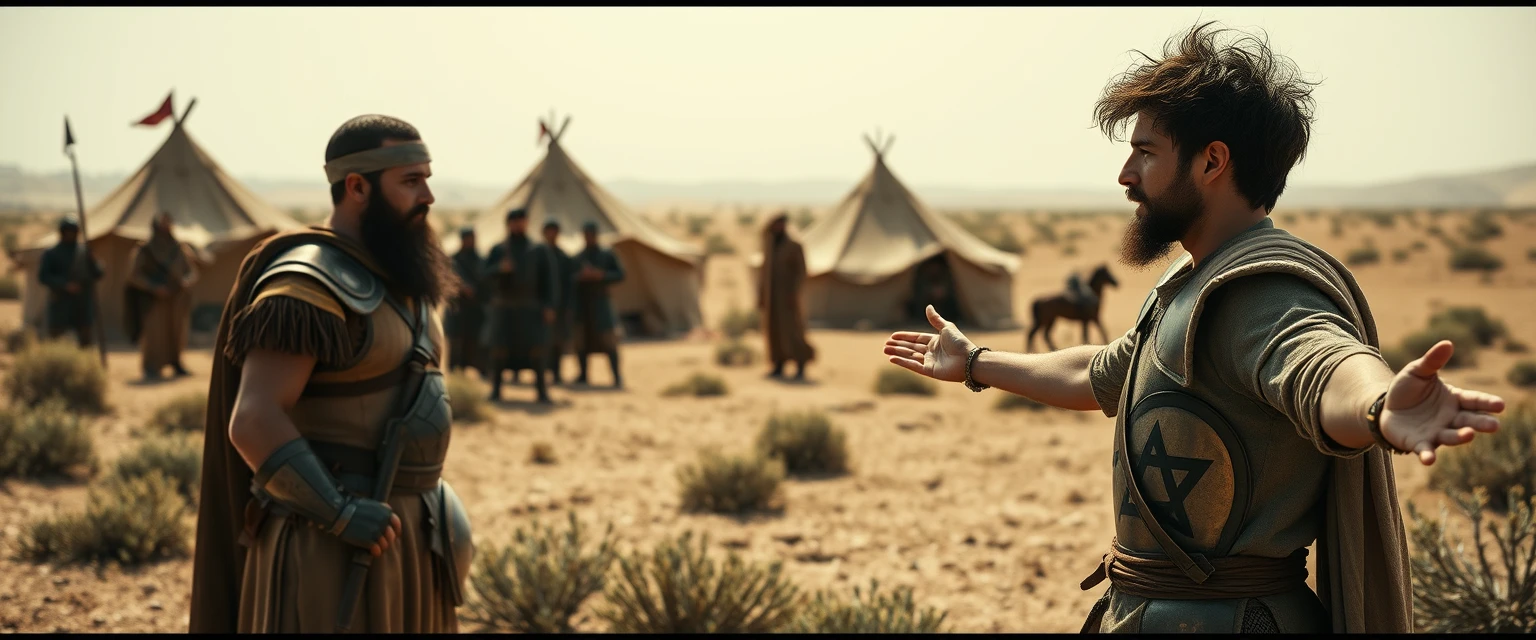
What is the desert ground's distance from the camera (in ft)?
18.9

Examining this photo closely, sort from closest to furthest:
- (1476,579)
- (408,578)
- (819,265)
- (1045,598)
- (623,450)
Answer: (408,578)
(1476,579)
(1045,598)
(623,450)
(819,265)

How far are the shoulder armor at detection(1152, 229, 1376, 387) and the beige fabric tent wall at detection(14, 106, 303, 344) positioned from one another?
1526 centimetres

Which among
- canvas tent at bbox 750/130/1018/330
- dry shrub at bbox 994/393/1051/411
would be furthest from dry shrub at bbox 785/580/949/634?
canvas tent at bbox 750/130/1018/330

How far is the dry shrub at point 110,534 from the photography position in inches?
233

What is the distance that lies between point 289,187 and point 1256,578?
205945 millimetres

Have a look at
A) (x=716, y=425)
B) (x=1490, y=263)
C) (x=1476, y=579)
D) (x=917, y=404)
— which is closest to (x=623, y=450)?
(x=716, y=425)

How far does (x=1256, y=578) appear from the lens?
6.59 ft

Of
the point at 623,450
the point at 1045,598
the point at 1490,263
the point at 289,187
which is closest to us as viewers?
the point at 1045,598

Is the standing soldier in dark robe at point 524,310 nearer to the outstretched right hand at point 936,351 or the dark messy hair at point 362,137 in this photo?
the dark messy hair at point 362,137

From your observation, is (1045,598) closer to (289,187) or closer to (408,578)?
(408,578)

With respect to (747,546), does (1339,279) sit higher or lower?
higher

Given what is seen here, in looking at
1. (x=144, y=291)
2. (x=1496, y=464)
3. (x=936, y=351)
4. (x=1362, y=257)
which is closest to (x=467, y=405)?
(x=144, y=291)

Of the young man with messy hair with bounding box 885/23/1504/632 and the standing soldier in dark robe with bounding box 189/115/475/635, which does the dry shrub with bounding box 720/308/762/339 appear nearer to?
the standing soldier in dark robe with bounding box 189/115/475/635

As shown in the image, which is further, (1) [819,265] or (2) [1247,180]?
(1) [819,265]
